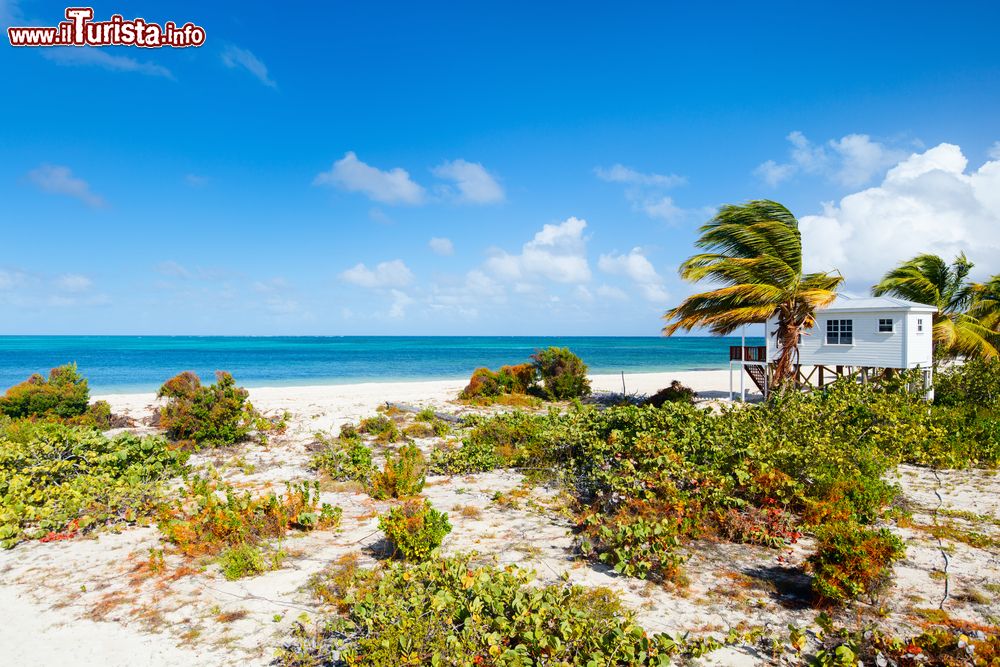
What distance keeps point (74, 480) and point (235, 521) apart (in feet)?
12.7

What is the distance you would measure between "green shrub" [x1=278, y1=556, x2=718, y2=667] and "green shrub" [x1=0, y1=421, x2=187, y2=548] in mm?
5158

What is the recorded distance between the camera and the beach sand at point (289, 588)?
4.54 meters

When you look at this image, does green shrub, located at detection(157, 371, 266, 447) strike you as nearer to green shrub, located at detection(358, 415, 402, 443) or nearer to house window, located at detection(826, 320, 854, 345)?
green shrub, located at detection(358, 415, 402, 443)

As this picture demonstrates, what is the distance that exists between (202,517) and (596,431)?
6.28 meters

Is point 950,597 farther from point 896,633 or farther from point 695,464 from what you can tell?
point 695,464

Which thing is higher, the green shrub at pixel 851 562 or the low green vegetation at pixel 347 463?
the green shrub at pixel 851 562

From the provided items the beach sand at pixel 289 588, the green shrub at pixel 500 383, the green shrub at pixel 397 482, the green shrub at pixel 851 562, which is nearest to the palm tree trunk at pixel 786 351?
the beach sand at pixel 289 588

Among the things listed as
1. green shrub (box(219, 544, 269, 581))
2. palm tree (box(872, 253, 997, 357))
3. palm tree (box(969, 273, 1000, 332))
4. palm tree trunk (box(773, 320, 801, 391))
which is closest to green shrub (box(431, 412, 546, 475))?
green shrub (box(219, 544, 269, 581))

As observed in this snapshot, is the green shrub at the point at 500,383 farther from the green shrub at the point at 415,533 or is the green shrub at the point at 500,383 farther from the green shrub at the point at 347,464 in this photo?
the green shrub at the point at 415,533

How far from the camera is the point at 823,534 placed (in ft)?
17.2

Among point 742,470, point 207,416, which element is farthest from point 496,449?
point 207,416

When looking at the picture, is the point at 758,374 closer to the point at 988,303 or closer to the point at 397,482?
the point at 988,303

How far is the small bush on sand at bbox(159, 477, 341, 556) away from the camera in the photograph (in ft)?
21.3

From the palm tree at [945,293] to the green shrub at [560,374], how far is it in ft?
47.5
